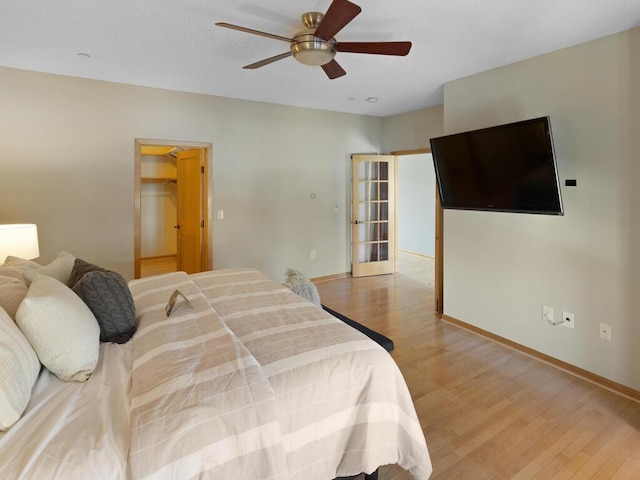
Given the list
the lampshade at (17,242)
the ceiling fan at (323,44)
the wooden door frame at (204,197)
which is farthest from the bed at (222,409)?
the wooden door frame at (204,197)

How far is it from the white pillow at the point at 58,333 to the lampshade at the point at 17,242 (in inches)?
63.0

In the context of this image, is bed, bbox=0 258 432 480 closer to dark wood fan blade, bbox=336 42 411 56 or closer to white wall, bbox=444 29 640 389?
dark wood fan blade, bbox=336 42 411 56

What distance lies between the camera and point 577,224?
9.05 feet

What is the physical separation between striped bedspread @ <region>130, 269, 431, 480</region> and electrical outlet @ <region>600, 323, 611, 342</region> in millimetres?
2034

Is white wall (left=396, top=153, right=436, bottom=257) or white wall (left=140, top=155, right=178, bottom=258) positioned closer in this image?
white wall (left=140, top=155, right=178, bottom=258)

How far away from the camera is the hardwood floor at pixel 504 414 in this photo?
1856mm

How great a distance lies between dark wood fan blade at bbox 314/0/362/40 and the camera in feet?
5.76

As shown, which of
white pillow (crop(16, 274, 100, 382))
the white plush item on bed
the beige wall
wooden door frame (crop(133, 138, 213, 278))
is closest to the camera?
the white plush item on bed

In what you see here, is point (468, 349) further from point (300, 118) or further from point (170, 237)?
point (170, 237)

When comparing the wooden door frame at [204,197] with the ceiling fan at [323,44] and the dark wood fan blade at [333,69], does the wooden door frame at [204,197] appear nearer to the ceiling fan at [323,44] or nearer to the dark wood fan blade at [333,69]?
the dark wood fan blade at [333,69]

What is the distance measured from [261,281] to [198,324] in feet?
3.01

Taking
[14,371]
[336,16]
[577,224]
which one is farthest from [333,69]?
[14,371]

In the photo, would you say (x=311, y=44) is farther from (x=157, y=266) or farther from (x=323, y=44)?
(x=157, y=266)

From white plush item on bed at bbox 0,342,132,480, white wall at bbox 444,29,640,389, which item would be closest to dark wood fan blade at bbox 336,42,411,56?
white wall at bbox 444,29,640,389
